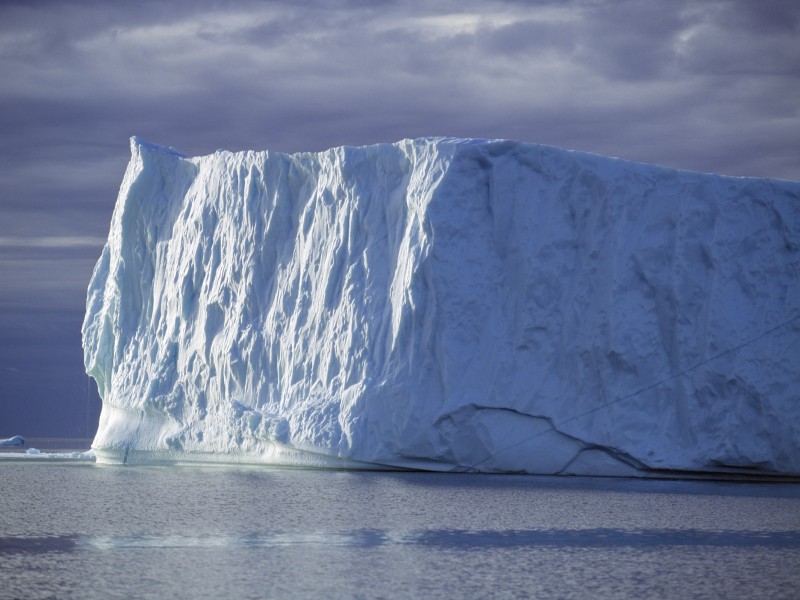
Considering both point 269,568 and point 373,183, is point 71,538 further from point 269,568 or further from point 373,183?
point 373,183

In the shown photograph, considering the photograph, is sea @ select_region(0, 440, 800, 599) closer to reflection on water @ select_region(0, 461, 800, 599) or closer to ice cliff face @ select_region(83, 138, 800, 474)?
reflection on water @ select_region(0, 461, 800, 599)

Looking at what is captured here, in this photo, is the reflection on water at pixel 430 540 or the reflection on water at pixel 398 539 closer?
the reflection on water at pixel 398 539

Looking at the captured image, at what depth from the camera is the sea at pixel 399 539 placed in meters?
7.31

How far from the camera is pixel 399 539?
950 cm

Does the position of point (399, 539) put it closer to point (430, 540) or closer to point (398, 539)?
point (398, 539)

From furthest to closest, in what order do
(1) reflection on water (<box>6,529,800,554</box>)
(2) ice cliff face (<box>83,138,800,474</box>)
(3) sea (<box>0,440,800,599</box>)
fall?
(2) ice cliff face (<box>83,138,800,474</box>), (1) reflection on water (<box>6,529,800,554</box>), (3) sea (<box>0,440,800,599</box>)

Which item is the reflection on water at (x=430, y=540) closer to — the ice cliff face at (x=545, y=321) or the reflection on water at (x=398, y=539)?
the reflection on water at (x=398, y=539)

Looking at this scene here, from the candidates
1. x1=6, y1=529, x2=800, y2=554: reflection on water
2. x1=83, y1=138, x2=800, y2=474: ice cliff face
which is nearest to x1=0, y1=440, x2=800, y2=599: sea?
x1=6, y1=529, x2=800, y2=554: reflection on water

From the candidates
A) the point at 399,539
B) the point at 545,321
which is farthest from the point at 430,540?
the point at 545,321

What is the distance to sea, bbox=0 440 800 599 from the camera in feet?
24.0

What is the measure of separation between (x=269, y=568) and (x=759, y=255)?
10893 millimetres

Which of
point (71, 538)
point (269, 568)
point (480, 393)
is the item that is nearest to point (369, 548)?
point (269, 568)

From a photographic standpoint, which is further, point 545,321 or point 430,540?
point 545,321

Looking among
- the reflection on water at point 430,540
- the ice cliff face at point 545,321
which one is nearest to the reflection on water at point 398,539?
the reflection on water at point 430,540
